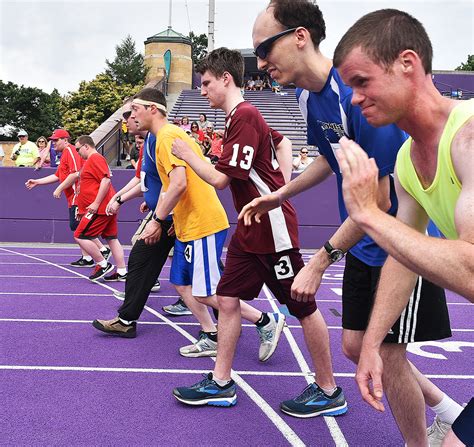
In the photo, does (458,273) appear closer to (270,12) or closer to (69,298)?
(270,12)

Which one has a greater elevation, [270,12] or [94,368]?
[270,12]

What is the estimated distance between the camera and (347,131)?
260 cm

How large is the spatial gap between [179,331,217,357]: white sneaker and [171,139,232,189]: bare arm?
5.55ft

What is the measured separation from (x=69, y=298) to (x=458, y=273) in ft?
19.3

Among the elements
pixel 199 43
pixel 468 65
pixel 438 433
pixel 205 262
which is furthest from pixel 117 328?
pixel 199 43

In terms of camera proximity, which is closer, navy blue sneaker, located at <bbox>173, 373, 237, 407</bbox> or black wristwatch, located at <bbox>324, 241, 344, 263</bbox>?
black wristwatch, located at <bbox>324, 241, 344, 263</bbox>

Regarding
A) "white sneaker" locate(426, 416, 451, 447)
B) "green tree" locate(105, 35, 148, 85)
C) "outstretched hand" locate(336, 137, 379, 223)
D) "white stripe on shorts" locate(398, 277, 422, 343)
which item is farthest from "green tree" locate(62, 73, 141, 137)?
"outstretched hand" locate(336, 137, 379, 223)

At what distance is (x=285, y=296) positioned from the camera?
136 inches

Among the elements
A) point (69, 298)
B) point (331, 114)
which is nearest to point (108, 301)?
point (69, 298)

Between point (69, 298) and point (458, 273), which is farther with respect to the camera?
point (69, 298)

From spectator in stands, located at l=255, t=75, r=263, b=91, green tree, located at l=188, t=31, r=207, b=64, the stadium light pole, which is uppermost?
green tree, located at l=188, t=31, r=207, b=64

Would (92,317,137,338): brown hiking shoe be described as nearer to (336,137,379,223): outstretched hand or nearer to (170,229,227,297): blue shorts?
(170,229,227,297): blue shorts

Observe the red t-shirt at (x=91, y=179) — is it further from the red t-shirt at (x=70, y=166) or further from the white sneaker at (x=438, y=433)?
the white sneaker at (x=438, y=433)

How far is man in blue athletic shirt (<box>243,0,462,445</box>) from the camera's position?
2402 mm
